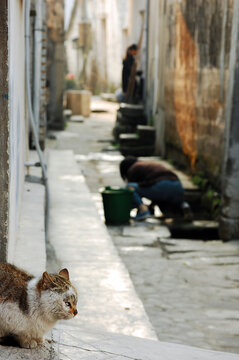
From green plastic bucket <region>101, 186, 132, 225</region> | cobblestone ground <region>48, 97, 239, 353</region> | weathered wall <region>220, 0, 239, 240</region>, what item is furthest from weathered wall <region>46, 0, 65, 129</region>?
weathered wall <region>220, 0, 239, 240</region>

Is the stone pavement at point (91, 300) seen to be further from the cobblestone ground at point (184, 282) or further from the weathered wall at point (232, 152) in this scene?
the weathered wall at point (232, 152)

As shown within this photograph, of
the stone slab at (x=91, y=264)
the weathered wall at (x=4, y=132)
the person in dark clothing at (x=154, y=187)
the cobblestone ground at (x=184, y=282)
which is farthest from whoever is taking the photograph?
the person in dark clothing at (x=154, y=187)

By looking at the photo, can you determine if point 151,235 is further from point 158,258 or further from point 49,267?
point 49,267

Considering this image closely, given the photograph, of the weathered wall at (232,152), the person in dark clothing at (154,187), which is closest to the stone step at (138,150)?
the person in dark clothing at (154,187)

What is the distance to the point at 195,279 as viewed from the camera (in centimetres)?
630

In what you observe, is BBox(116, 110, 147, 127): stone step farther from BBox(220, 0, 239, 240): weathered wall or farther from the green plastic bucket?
BBox(220, 0, 239, 240): weathered wall

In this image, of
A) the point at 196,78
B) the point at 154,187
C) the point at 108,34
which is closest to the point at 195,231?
the point at 154,187

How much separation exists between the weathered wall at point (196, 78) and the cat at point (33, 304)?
657 centimetres

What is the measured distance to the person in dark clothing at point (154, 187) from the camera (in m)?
8.60

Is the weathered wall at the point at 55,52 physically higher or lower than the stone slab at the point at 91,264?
higher

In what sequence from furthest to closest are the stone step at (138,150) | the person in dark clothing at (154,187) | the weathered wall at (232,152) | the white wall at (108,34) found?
the white wall at (108,34)
the stone step at (138,150)
the person in dark clothing at (154,187)
the weathered wall at (232,152)

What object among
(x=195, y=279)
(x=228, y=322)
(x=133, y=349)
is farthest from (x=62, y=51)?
(x=133, y=349)

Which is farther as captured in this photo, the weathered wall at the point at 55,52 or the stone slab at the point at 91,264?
the weathered wall at the point at 55,52

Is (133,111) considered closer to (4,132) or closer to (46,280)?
(4,132)
